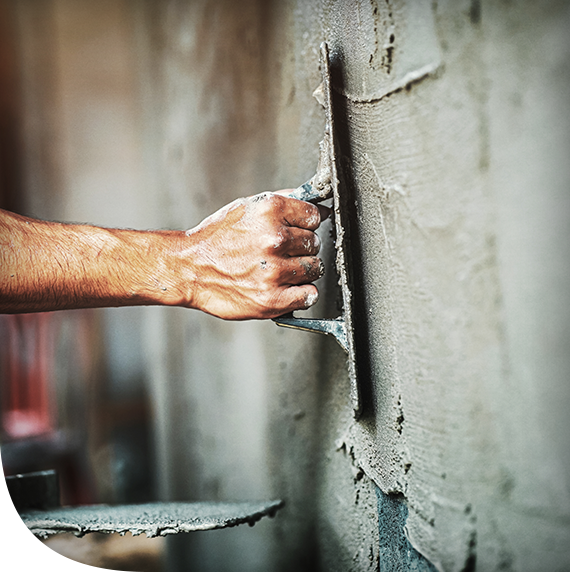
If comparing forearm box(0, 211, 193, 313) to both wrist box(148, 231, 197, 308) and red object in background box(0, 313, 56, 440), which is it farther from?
red object in background box(0, 313, 56, 440)

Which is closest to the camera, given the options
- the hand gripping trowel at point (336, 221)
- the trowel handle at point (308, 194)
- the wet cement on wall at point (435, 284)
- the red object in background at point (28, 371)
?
the wet cement on wall at point (435, 284)

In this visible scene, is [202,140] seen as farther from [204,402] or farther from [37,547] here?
[37,547]

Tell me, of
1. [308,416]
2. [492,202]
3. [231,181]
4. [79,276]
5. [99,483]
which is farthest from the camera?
[99,483]

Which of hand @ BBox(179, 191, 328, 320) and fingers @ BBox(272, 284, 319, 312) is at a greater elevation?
hand @ BBox(179, 191, 328, 320)

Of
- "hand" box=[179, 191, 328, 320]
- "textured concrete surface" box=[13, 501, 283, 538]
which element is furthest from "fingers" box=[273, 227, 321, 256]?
"textured concrete surface" box=[13, 501, 283, 538]

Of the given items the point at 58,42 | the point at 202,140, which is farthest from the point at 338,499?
the point at 58,42

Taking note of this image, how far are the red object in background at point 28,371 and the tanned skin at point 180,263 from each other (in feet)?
5.59

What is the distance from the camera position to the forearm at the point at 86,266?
1.02 m

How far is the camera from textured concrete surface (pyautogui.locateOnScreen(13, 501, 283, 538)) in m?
1.01

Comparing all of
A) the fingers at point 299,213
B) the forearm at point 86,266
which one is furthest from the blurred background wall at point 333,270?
the forearm at point 86,266

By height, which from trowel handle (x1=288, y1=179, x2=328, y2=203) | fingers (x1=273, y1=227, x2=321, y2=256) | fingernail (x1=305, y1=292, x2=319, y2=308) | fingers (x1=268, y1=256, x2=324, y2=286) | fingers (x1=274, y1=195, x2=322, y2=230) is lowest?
fingernail (x1=305, y1=292, x2=319, y2=308)

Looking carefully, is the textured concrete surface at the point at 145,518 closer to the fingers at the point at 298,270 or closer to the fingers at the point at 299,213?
the fingers at the point at 298,270

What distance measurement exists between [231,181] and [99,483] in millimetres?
1890

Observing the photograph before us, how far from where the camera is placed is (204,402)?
69.2 inches
